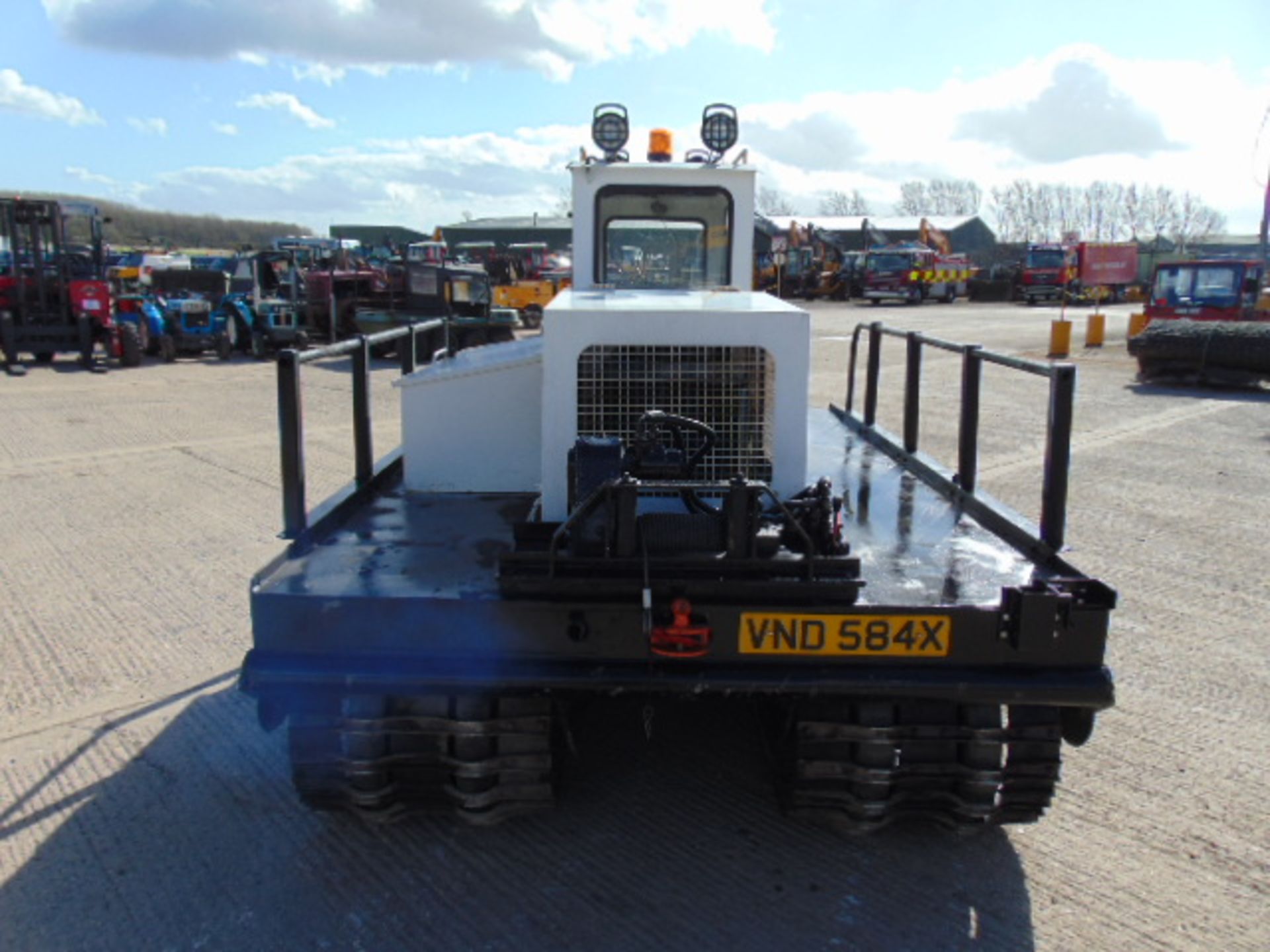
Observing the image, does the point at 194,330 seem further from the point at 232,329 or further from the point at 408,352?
the point at 408,352

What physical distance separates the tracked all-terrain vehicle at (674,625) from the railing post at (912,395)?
1.60m

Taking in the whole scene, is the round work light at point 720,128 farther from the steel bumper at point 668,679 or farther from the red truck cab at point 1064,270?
the red truck cab at point 1064,270

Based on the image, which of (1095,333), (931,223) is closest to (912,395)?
(1095,333)

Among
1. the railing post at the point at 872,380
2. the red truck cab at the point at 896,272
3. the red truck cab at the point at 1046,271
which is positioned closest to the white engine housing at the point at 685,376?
the railing post at the point at 872,380

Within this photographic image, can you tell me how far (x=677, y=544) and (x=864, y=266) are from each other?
3645 cm

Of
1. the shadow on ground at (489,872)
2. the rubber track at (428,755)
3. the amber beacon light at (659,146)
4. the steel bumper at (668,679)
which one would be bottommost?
the shadow on ground at (489,872)

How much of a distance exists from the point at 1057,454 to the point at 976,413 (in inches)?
45.0

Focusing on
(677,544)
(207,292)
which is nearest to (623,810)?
(677,544)

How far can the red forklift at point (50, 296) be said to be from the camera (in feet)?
52.1

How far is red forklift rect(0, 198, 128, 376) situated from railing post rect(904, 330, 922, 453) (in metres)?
14.4

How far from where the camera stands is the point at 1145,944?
9.49 feet

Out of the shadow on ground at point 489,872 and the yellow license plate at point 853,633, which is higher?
the yellow license plate at point 853,633

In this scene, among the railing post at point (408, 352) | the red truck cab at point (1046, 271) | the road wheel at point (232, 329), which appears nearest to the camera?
the railing post at point (408, 352)

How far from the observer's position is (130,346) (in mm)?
16391
